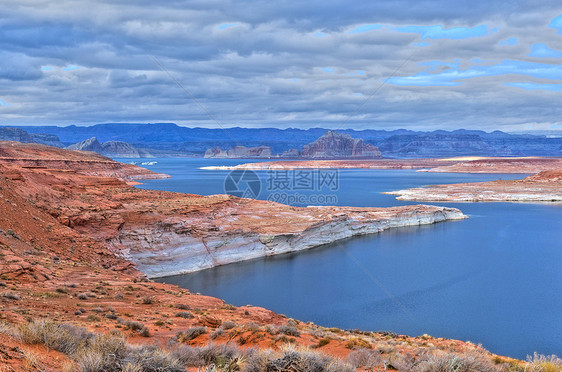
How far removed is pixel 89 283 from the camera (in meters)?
19.3

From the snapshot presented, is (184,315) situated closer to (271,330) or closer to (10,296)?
(271,330)

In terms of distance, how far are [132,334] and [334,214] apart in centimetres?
3711

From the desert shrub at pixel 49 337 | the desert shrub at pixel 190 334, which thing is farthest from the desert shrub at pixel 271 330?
the desert shrub at pixel 49 337

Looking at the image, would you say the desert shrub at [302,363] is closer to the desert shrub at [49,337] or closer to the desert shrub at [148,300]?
the desert shrub at [49,337]

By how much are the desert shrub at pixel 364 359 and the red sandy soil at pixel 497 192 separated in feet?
241

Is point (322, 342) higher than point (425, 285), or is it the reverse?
point (322, 342)

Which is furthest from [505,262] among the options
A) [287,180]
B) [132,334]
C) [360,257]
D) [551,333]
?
[287,180]

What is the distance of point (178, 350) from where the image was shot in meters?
9.41

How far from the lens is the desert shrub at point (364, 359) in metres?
9.59

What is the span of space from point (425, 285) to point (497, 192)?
6428 centimetres

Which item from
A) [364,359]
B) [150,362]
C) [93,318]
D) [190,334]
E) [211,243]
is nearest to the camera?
[150,362]

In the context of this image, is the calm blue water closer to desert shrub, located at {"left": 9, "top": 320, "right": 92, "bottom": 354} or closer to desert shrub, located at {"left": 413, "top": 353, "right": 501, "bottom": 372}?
desert shrub, located at {"left": 413, "top": 353, "right": 501, "bottom": 372}

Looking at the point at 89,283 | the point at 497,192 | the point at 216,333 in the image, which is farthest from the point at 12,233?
the point at 497,192

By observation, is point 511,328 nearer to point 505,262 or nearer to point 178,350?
point 505,262
